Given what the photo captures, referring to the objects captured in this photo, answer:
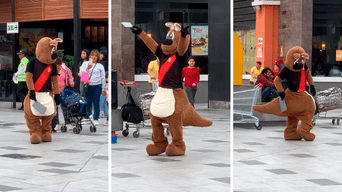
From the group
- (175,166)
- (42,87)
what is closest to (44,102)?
(42,87)

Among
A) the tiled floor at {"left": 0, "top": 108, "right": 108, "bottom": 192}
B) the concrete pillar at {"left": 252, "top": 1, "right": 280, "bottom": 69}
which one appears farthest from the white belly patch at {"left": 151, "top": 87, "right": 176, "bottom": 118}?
the concrete pillar at {"left": 252, "top": 1, "right": 280, "bottom": 69}

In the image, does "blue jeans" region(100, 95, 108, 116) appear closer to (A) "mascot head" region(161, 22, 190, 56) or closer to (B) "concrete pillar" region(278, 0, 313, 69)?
(A) "mascot head" region(161, 22, 190, 56)

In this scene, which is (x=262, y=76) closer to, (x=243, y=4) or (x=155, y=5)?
(x=155, y=5)

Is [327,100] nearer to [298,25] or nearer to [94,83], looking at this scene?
[94,83]

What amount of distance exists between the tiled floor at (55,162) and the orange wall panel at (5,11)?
8910 mm

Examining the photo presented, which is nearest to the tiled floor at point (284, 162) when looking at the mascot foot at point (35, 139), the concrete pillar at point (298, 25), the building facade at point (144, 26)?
the mascot foot at point (35, 139)

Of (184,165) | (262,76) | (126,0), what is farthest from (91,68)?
(126,0)

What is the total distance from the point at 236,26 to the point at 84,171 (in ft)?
56.3

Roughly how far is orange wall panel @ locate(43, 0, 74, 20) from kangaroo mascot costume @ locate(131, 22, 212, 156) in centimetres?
1005

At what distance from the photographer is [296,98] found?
11648 mm

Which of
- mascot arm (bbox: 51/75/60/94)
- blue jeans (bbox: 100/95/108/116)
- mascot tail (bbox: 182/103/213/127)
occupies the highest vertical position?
mascot arm (bbox: 51/75/60/94)

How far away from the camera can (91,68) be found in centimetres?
1368

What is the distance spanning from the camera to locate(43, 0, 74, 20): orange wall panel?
19.2m

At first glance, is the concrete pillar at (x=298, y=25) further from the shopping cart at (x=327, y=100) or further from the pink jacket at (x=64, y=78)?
the pink jacket at (x=64, y=78)
